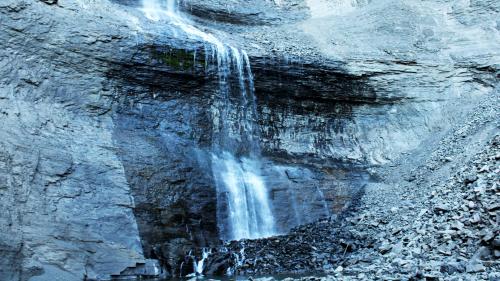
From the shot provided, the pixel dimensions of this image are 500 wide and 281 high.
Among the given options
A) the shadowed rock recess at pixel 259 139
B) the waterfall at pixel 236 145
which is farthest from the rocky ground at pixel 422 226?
the waterfall at pixel 236 145

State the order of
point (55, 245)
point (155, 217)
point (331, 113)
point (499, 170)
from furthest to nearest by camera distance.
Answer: point (331, 113), point (155, 217), point (55, 245), point (499, 170)

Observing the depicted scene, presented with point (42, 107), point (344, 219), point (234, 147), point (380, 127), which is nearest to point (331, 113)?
Answer: point (380, 127)

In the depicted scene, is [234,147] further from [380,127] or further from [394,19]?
[394,19]

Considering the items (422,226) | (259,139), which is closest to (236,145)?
(259,139)

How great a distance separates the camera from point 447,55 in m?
19.6

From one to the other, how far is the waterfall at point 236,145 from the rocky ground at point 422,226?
58.1 inches

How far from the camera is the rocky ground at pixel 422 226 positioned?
8.38 metres

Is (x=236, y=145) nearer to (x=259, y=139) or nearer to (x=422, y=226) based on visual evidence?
(x=259, y=139)

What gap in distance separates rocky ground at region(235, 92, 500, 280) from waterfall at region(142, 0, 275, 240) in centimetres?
148

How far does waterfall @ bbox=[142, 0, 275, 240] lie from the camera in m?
14.5

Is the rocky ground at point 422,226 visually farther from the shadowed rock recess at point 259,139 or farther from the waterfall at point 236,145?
the waterfall at point 236,145

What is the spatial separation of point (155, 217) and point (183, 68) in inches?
219

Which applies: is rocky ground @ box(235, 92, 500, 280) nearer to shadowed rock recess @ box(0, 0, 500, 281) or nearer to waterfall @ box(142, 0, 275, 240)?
shadowed rock recess @ box(0, 0, 500, 281)

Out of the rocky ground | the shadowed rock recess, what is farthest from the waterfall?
the rocky ground
